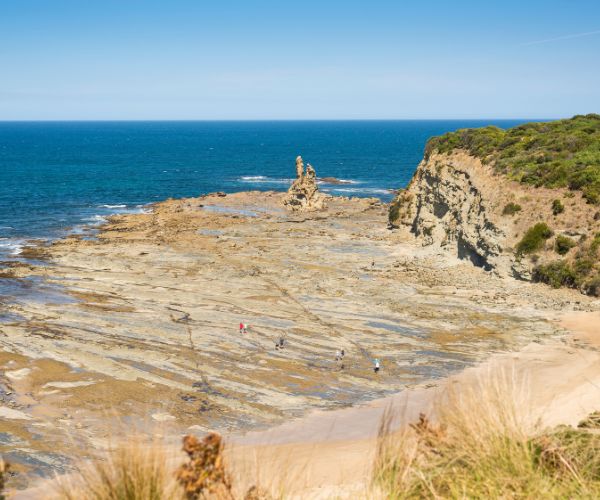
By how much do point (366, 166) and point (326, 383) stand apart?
11339cm

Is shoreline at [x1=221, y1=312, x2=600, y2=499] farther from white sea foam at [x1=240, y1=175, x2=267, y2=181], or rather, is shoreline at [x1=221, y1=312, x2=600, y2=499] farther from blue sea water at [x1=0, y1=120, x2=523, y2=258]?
white sea foam at [x1=240, y1=175, x2=267, y2=181]

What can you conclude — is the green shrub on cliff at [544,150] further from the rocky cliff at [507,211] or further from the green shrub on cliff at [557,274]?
the green shrub on cliff at [557,274]

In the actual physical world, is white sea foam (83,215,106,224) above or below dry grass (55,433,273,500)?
below

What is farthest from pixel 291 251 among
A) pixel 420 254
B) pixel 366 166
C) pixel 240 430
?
pixel 366 166

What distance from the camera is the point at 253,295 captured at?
41.6m

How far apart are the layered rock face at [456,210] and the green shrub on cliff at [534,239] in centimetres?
156

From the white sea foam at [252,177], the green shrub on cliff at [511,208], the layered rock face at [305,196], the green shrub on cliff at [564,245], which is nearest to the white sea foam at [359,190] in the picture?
the layered rock face at [305,196]

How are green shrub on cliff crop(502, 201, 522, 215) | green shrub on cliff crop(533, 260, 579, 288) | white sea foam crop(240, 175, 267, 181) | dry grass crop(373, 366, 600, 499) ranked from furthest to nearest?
1. white sea foam crop(240, 175, 267, 181)
2. green shrub on cliff crop(502, 201, 522, 215)
3. green shrub on cliff crop(533, 260, 579, 288)
4. dry grass crop(373, 366, 600, 499)

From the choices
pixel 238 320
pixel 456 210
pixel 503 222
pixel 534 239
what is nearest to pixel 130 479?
pixel 238 320

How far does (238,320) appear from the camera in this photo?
36.2 m

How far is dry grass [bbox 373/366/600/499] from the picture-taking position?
7.58 m

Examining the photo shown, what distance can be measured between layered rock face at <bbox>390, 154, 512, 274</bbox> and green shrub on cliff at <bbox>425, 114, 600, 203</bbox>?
1982mm

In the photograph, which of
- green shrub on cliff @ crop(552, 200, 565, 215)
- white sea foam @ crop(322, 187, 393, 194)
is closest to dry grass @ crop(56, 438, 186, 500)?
green shrub on cliff @ crop(552, 200, 565, 215)

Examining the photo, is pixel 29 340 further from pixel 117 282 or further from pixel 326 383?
pixel 326 383
